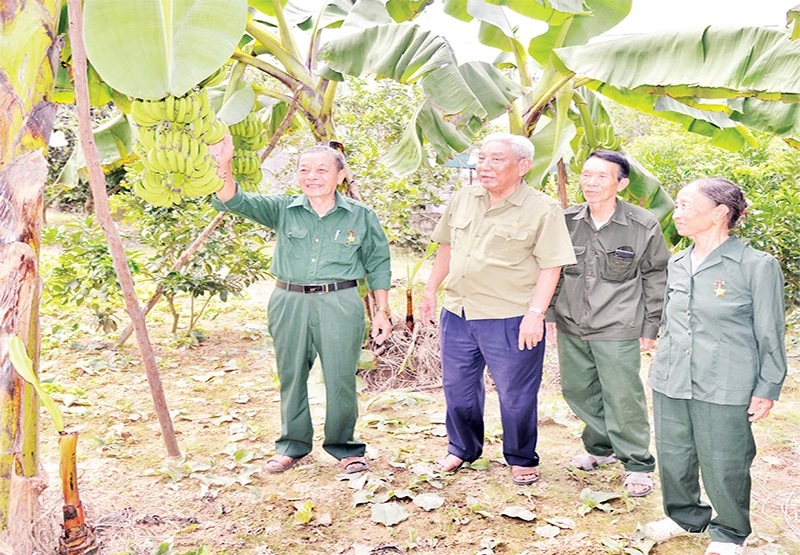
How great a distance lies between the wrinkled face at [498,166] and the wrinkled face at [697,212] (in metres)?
0.77

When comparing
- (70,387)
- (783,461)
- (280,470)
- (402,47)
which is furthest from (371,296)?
(783,461)

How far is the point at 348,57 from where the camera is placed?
3.26 meters

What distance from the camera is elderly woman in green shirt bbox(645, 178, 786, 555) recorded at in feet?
7.48

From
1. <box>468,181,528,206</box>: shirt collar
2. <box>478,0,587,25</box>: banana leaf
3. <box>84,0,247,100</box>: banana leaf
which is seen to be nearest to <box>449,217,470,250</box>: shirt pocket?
<box>468,181,528,206</box>: shirt collar

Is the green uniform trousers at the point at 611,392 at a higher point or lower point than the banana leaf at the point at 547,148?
lower

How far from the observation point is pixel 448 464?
3285 mm

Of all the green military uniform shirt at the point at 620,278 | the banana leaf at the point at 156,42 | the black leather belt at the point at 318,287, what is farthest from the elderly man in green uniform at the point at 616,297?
the banana leaf at the point at 156,42

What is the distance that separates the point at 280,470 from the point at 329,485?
0.31 meters

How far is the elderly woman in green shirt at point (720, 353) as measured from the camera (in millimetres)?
2281

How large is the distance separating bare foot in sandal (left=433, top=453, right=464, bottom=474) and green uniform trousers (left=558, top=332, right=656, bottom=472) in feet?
2.16

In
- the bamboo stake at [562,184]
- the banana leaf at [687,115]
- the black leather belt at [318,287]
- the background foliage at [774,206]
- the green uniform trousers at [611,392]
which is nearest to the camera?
the green uniform trousers at [611,392]

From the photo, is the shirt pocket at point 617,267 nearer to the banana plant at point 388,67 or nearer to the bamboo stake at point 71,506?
the banana plant at point 388,67

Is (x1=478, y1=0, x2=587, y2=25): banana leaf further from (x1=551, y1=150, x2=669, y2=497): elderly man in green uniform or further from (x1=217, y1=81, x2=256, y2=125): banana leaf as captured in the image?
(x1=217, y1=81, x2=256, y2=125): banana leaf

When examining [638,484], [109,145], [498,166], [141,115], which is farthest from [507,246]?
[109,145]
